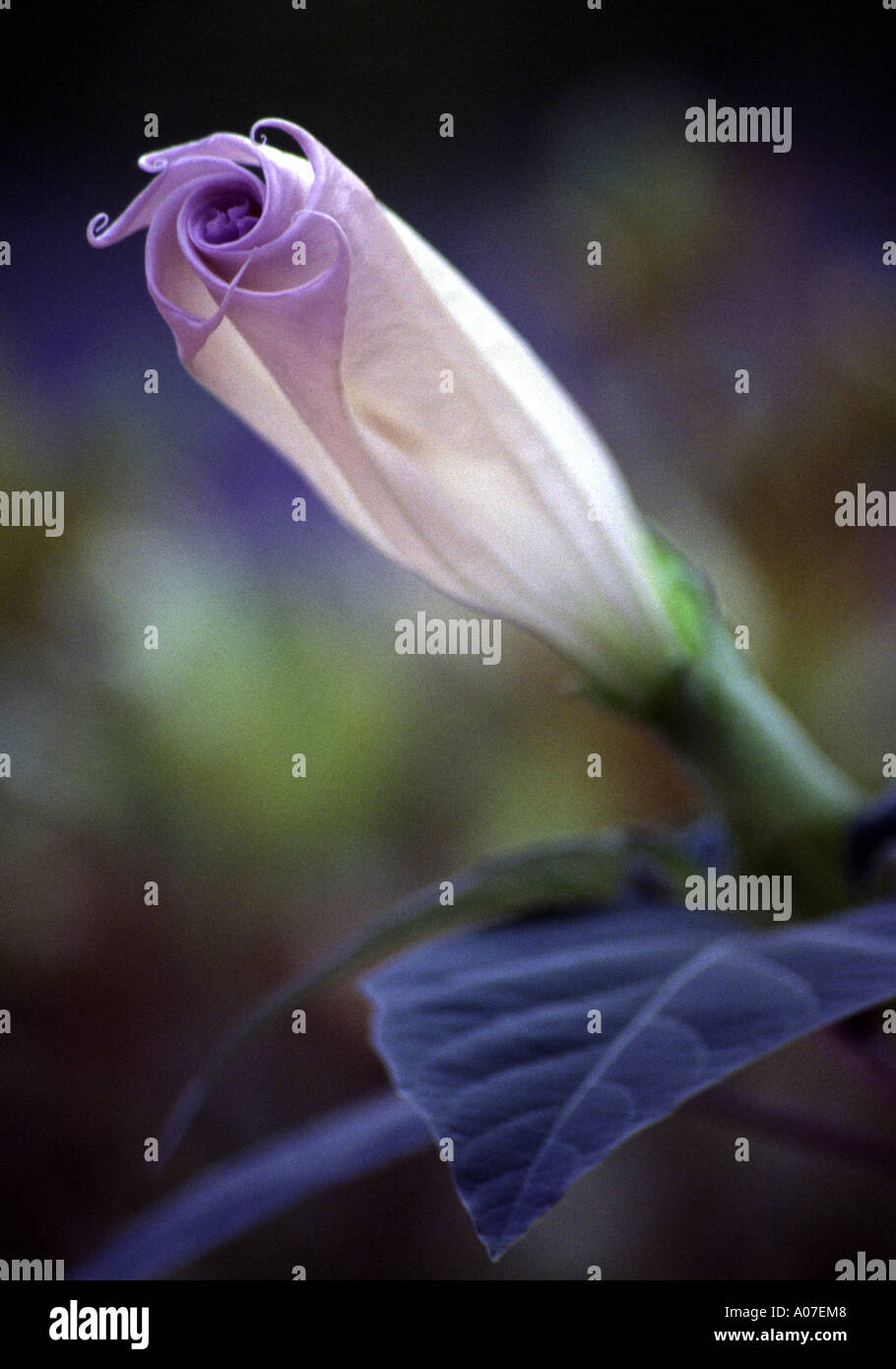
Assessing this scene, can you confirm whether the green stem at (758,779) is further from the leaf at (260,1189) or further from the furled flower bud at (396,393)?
the leaf at (260,1189)

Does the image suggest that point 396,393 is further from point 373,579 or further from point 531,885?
point 373,579

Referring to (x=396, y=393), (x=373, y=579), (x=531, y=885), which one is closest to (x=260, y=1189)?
(x=531, y=885)

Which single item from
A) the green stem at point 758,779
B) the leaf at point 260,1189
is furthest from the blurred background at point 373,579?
the green stem at point 758,779

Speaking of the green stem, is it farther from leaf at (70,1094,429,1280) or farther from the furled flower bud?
leaf at (70,1094,429,1280)

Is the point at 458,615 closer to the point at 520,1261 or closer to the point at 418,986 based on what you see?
the point at 520,1261

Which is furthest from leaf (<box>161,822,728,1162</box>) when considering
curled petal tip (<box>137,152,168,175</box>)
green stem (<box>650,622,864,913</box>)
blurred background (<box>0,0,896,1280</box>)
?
blurred background (<box>0,0,896,1280</box>)
